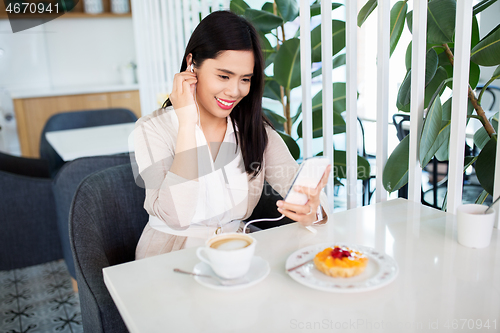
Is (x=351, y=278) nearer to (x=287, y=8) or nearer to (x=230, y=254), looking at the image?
(x=230, y=254)

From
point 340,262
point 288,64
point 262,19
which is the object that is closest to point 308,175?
point 340,262

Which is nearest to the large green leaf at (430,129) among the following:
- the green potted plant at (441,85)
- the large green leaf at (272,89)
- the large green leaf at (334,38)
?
the green potted plant at (441,85)

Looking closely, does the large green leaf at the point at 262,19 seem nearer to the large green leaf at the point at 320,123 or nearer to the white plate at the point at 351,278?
the large green leaf at the point at 320,123

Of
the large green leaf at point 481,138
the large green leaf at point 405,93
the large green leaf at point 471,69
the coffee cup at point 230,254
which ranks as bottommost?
the coffee cup at point 230,254

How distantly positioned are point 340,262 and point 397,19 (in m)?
0.88

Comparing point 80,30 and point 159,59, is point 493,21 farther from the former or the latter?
point 80,30

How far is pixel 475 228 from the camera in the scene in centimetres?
88

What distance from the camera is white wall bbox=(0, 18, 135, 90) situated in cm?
466

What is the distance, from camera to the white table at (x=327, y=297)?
0.65 m

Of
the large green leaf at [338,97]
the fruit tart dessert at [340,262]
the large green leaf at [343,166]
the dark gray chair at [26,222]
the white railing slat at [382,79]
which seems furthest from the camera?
the dark gray chair at [26,222]

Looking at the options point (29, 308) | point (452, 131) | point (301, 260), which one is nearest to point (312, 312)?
point (301, 260)

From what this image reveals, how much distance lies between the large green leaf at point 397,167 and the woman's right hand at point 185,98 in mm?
613

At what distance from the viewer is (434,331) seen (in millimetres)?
620

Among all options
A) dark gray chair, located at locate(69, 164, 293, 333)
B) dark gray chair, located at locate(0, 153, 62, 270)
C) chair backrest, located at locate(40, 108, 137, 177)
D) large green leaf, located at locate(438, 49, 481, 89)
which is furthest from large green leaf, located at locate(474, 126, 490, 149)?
chair backrest, located at locate(40, 108, 137, 177)
